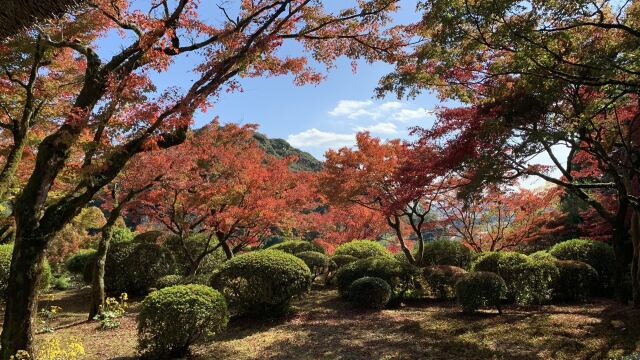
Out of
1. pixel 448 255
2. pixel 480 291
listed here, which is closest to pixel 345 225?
pixel 448 255

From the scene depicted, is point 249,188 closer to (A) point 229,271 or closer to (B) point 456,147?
(A) point 229,271

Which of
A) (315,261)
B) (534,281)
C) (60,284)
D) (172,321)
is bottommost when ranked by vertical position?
(60,284)

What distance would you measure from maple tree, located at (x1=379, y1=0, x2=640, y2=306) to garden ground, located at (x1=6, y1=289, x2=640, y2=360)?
152 cm

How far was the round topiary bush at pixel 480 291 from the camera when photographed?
25.9ft

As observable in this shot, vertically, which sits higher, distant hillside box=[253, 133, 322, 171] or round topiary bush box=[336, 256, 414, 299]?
distant hillside box=[253, 133, 322, 171]

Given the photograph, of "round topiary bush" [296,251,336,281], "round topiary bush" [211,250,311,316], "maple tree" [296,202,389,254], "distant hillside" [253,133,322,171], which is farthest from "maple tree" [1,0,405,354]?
"distant hillside" [253,133,322,171]

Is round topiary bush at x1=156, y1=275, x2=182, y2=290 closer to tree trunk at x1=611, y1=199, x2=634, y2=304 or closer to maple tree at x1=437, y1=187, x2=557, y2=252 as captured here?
maple tree at x1=437, y1=187, x2=557, y2=252

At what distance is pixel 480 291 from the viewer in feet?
26.0

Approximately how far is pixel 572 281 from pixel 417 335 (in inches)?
160

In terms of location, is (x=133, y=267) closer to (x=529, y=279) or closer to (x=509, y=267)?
(x=509, y=267)

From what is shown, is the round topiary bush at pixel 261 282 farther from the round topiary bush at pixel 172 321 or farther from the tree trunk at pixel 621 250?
the tree trunk at pixel 621 250

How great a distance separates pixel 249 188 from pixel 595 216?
35.1 ft

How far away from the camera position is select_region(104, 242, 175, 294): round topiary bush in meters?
12.8

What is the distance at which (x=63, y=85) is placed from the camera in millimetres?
8664
